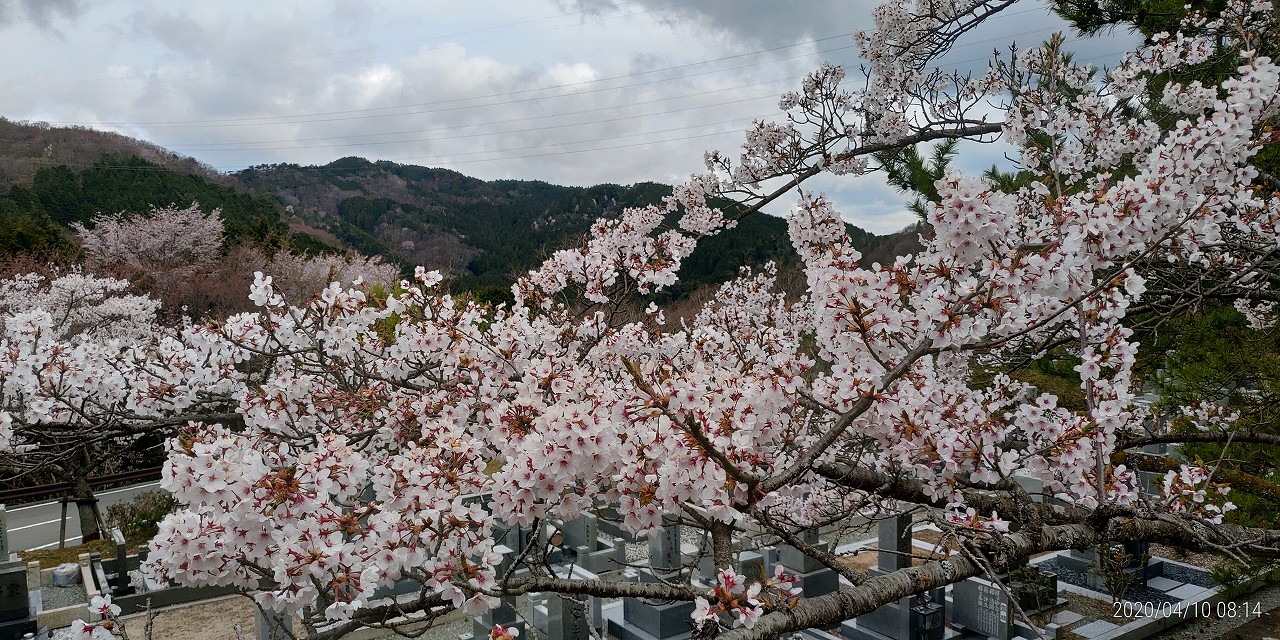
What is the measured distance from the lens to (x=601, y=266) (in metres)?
4.96

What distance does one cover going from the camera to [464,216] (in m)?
51.6

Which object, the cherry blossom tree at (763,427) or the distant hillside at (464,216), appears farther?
the distant hillside at (464,216)

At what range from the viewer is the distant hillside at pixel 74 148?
132 ft

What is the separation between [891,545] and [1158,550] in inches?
150

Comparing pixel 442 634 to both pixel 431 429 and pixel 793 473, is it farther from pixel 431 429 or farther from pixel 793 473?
pixel 793 473

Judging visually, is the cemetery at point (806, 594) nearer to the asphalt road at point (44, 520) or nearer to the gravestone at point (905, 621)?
the gravestone at point (905, 621)

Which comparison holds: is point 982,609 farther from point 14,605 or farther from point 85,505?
point 85,505

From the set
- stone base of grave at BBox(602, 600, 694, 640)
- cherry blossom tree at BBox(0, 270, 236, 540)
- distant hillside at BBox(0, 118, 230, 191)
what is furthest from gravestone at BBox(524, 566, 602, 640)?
distant hillside at BBox(0, 118, 230, 191)

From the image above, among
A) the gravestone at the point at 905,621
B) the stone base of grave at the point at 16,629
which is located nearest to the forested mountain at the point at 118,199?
the stone base of grave at the point at 16,629

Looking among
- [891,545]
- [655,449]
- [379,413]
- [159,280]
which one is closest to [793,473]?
[655,449]
